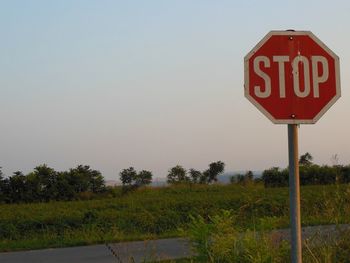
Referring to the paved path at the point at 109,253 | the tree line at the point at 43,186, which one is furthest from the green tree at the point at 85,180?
the paved path at the point at 109,253

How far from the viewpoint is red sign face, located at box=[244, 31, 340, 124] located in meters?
4.34

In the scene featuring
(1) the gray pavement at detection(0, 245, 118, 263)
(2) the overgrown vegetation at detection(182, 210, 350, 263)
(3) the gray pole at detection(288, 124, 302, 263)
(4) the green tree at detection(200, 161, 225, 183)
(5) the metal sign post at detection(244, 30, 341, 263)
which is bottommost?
(1) the gray pavement at detection(0, 245, 118, 263)

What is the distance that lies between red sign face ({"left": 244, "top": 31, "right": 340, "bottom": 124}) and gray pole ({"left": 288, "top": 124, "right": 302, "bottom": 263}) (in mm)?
132

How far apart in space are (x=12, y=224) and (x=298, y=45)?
464 inches

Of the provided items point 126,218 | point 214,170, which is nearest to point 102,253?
point 126,218

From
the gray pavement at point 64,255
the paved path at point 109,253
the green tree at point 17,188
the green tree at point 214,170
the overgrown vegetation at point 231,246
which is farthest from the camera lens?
the green tree at point 214,170

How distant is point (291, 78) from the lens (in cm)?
436

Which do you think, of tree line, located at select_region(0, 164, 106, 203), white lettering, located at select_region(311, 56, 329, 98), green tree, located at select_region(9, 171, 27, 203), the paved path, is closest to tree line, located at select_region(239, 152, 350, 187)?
tree line, located at select_region(0, 164, 106, 203)

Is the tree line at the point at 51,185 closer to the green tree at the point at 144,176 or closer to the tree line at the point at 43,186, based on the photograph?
the tree line at the point at 43,186

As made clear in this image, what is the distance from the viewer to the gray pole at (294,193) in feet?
14.1

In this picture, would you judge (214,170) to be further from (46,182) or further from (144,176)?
(46,182)

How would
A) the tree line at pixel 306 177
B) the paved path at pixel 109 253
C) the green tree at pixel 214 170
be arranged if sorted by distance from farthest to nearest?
the green tree at pixel 214 170 < the tree line at pixel 306 177 < the paved path at pixel 109 253

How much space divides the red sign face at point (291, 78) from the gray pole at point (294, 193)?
132mm

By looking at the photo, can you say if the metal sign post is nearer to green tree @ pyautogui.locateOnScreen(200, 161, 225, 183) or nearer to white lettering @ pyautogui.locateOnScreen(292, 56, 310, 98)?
white lettering @ pyautogui.locateOnScreen(292, 56, 310, 98)
